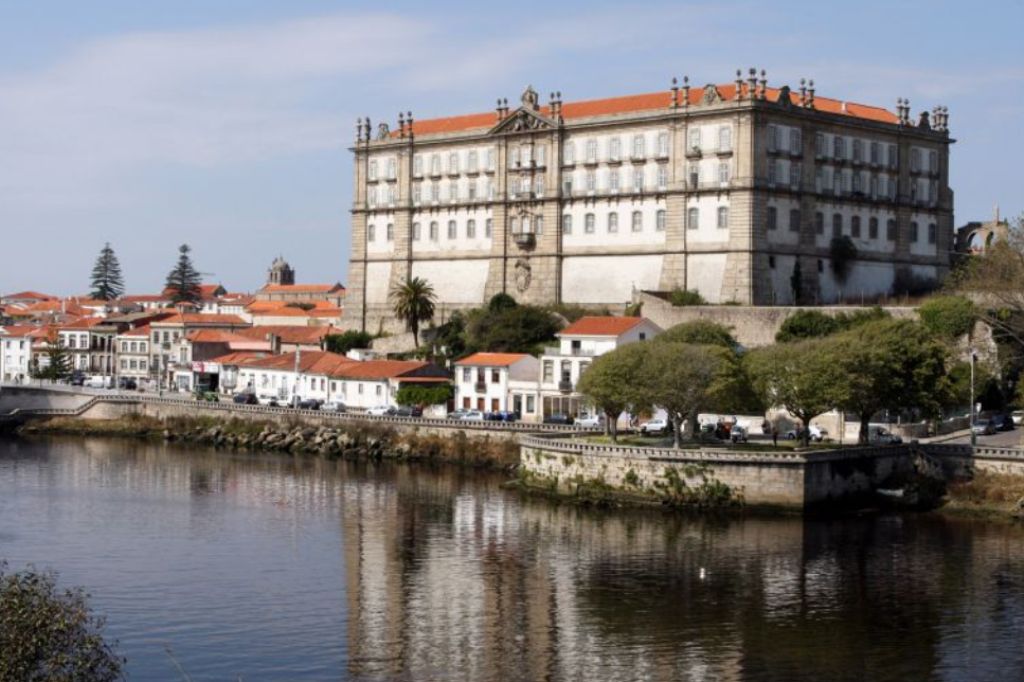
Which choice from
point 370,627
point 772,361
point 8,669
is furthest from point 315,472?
point 8,669

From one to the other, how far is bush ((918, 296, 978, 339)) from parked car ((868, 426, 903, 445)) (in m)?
7.13

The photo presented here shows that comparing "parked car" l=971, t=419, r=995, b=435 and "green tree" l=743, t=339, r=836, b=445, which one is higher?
"green tree" l=743, t=339, r=836, b=445

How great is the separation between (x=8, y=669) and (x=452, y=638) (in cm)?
→ 1399

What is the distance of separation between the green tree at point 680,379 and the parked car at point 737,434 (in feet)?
10.4

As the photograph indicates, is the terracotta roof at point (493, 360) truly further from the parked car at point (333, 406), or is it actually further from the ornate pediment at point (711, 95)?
the ornate pediment at point (711, 95)

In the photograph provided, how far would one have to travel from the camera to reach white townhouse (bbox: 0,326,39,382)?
10988 cm

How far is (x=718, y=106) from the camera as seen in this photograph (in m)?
77.5

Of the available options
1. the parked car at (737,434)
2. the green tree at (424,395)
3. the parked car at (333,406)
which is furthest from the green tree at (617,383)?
the parked car at (333,406)

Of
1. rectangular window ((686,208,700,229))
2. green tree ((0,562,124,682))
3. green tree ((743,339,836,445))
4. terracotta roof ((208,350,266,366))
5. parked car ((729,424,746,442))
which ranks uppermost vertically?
rectangular window ((686,208,700,229))

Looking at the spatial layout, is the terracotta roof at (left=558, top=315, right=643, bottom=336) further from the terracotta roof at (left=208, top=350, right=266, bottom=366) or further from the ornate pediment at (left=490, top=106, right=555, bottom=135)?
the terracotta roof at (left=208, top=350, right=266, bottom=366)

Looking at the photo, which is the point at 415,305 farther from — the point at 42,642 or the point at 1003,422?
the point at 42,642

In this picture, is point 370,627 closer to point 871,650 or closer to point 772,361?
point 871,650


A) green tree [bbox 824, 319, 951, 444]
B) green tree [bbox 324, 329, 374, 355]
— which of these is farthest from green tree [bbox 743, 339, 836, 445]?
green tree [bbox 324, 329, 374, 355]

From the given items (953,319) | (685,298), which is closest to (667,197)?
(685,298)
